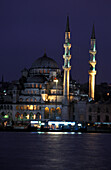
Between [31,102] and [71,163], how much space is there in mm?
96226

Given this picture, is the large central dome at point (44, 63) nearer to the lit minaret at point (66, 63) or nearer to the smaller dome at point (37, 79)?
the smaller dome at point (37, 79)

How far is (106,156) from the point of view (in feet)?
162

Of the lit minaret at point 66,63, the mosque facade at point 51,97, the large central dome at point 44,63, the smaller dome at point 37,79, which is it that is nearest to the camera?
the lit minaret at point 66,63

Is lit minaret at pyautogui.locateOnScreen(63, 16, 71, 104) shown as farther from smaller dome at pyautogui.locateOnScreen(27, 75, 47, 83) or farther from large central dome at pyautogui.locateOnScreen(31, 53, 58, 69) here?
large central dome at pyautogui.locateOnScreen(31, 53, 58, 69)

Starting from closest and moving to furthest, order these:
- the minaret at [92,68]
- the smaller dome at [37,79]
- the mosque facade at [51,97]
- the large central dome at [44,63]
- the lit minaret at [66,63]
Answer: the lit minaret at [66,63] < the mosque facade at [51,97] < the minaret at [92,68] < the smaller dome at [37,79] < the large central dome at [44,63]

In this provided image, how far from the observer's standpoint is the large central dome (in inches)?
6068

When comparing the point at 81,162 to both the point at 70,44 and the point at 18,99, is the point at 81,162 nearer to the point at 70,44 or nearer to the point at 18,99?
the point at 70,44

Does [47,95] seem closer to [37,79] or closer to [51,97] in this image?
[51,97]

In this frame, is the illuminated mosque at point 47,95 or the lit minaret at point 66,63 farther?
the illuminated mosque at point 47,95

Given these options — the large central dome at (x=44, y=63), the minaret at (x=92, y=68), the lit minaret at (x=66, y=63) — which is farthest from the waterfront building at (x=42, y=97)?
the minaret at (x=92, y=68)

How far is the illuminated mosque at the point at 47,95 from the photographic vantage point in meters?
128

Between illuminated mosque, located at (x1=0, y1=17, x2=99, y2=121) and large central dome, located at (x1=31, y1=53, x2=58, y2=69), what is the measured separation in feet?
12.9

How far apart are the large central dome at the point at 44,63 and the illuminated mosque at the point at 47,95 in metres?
3.95

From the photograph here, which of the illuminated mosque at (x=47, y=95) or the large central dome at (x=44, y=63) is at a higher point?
the large central dome at (x=44, y=63)
